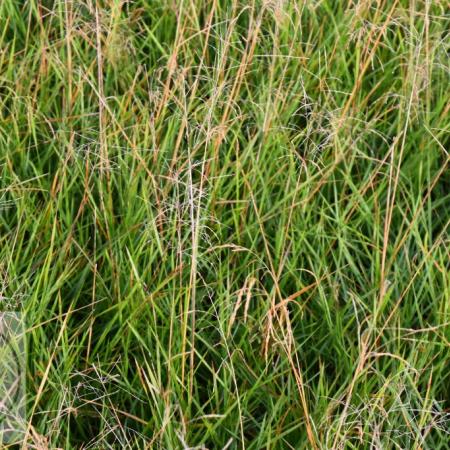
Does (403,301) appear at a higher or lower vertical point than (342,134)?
lower

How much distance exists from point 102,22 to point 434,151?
2.60ft

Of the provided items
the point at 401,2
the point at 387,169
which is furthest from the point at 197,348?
the point at 401,2

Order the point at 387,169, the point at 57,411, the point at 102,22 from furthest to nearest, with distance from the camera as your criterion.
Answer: the point at 102,22
the point at 387,169
the point at 57,411

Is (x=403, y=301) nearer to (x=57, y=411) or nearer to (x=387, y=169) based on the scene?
(x=387, y=169)

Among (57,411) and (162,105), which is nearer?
(57,411)

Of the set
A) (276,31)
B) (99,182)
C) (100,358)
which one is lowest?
(100,358)

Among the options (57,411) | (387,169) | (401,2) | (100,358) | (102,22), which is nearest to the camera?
(57,411)

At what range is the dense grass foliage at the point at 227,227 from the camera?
1.71 metres

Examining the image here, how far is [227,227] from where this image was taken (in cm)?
196

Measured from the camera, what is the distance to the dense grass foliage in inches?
67.2

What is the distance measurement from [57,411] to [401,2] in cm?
133

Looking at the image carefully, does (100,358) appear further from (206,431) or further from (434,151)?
(434,151)

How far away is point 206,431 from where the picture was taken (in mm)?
1669

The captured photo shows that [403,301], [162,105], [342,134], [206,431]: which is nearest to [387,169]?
[342,134]
